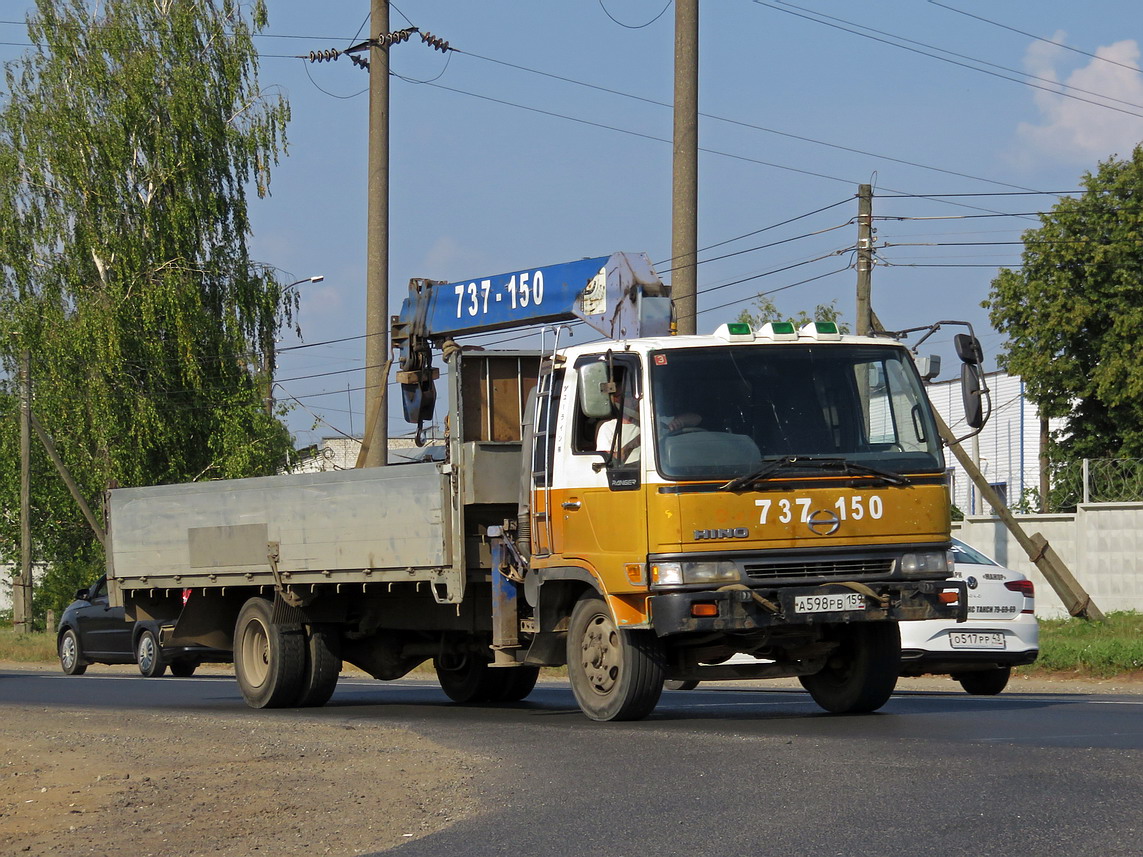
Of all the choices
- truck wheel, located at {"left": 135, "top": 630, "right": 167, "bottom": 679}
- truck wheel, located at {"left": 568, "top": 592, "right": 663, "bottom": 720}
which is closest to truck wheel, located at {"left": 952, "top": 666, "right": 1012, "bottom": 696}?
truck wheel, located at {"left": 568, "top": 592, "right": 663, "bottom": 720}

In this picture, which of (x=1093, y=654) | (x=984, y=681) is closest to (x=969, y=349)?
(x=984, y=681)

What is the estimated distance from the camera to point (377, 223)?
25.6m

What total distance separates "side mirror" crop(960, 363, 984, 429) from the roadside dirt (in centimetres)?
414

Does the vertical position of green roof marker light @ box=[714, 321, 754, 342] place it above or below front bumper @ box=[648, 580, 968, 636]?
above

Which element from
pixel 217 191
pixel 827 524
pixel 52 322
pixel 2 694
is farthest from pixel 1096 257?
pixel 827 524

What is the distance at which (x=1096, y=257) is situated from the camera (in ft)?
155

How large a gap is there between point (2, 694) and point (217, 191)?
22011 mm

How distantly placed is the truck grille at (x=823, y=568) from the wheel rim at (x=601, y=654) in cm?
115

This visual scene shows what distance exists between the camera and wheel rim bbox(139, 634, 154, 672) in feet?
77.3

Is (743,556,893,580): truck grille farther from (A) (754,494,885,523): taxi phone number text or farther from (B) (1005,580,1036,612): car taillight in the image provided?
(B) (1005,580,1036,612): car taillight

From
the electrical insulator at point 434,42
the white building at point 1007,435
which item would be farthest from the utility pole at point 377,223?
the white building at point 1007,435

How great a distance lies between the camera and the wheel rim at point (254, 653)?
50.4 feet

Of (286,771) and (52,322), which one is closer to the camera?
(286,771)

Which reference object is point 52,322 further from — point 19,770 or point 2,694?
point 19,770
